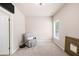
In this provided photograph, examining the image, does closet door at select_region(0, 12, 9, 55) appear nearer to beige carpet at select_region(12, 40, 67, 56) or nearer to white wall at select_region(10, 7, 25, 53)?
white wall at select_region(10, 7, 25, 53)

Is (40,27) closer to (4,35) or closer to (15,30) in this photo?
(15,30)

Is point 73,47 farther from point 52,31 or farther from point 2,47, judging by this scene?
point 52,31

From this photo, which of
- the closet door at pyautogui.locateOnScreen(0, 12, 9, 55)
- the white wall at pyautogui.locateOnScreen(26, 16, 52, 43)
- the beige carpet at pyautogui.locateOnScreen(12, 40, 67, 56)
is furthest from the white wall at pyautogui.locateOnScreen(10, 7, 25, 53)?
the white wall at pyautogui.locateOnScreen(26, 16, 52, 43)

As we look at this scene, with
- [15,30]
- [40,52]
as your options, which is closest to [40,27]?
[15,30]

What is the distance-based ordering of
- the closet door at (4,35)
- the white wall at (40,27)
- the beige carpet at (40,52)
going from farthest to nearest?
the white wall at (40,27)
the beige carpet at (40,52)
the closet door at (4,35)

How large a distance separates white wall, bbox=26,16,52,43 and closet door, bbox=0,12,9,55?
333cm

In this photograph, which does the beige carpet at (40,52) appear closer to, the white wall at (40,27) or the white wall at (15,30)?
the white wall at (15,30)

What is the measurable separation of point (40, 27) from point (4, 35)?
12.2 ft

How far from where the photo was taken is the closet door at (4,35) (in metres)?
3.10

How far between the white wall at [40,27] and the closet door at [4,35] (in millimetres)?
3329

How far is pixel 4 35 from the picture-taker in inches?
124

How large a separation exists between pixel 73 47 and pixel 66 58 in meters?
2.38

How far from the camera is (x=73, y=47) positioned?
2.80 m

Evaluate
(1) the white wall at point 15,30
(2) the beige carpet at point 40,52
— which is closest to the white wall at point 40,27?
(1) the white wall at point 15,30
